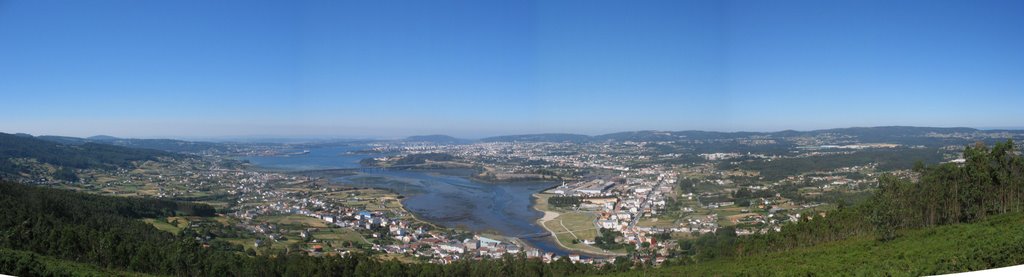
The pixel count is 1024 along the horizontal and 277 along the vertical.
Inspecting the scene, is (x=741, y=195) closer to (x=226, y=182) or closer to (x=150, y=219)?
(x=150, y=219)

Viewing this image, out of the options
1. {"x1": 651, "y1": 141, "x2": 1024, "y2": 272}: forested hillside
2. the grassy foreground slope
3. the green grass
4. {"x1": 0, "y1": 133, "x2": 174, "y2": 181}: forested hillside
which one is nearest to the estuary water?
{"x1": 651, "y1": 141, "x2": 1024, "y2": 272}: forested hillside

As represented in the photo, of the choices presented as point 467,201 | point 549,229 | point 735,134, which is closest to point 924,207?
point 549,229

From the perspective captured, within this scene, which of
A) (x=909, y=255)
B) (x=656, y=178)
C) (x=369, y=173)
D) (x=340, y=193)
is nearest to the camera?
(x=909, y=255)

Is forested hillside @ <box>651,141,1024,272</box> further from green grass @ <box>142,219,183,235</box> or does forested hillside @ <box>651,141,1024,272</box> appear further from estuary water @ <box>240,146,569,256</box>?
green grass @ <box>142,219,183,235</box>

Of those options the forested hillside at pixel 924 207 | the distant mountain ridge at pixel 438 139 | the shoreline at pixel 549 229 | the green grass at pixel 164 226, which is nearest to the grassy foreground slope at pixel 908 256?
the forested hillside at pixel 924 207

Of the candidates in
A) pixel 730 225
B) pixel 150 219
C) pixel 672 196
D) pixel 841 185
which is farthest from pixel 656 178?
pixel 150 219

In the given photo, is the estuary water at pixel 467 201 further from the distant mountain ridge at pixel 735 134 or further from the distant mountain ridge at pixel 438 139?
the distant mountain ridge at pixel 438 139
